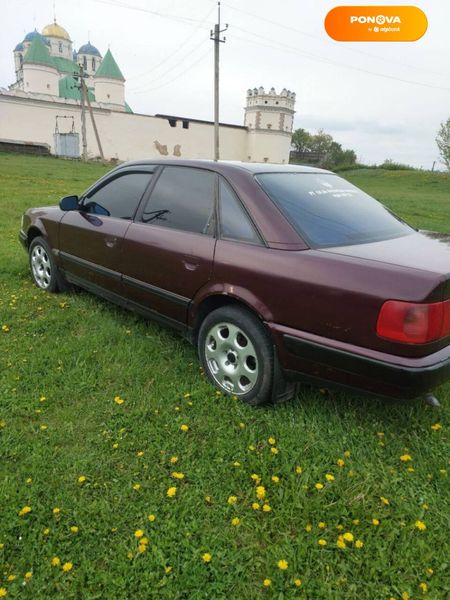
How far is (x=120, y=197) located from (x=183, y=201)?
33.9 inches

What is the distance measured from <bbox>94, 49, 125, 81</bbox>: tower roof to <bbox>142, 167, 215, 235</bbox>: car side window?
6175 cm

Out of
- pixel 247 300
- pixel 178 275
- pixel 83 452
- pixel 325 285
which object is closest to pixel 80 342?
pixel 178 275

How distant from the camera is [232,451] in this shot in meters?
2.54

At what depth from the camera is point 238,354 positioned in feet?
9.49

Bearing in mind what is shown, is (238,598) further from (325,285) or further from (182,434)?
(325,285)

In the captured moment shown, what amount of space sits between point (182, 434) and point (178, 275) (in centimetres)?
108

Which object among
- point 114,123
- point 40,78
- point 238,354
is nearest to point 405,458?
point 238,354

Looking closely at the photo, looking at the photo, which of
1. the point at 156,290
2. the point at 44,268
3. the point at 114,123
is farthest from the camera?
the point at 114,123

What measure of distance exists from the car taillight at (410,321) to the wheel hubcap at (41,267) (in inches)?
148

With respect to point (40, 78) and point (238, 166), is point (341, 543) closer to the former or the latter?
point (238, 166)

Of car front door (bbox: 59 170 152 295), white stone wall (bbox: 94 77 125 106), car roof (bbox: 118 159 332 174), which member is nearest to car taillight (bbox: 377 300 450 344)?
car roof (bbox: 118 159 332 174)

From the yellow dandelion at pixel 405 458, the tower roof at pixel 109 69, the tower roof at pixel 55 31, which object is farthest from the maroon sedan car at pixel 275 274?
the tower roof at pixel 55 31

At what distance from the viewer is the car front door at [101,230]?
375cm

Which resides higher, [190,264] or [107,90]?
[107,90]
